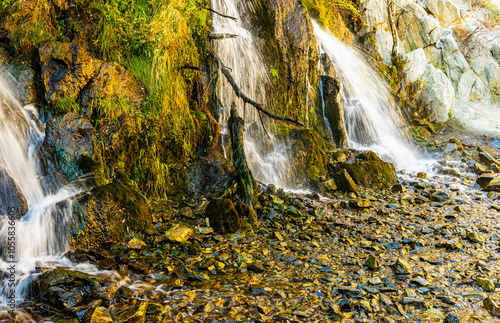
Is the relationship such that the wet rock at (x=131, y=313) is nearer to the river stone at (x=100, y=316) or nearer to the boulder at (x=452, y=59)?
the river stone at (x=100, y=316)

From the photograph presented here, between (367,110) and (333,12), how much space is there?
14.1 ft

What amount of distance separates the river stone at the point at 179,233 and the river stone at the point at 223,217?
431mm

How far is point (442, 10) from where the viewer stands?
56.6 ft

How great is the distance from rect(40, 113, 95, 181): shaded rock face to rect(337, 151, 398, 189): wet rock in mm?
5283

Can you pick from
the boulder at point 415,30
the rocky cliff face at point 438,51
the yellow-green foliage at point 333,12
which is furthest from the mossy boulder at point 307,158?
the boulder at point 415,30

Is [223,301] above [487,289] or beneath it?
above

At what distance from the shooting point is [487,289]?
3.72 metres

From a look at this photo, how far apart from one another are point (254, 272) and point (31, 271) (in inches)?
95.8

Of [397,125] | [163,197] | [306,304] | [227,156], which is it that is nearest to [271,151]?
[227,156]

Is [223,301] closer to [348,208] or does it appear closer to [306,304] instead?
[306,304]

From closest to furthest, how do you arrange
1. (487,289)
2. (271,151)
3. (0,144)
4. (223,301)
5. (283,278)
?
(223,301) → (487,289) → (283,278) → (0,144) → (271,151)

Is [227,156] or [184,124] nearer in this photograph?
[184,124]

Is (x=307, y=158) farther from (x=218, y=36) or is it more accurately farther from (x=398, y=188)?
(x=218, y=36)

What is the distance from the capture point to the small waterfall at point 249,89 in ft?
24.6
